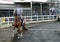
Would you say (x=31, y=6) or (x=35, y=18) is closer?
(x=35, y=18)

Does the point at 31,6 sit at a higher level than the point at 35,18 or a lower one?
higher

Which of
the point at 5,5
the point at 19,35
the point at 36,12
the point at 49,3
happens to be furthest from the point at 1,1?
the point at 19,35

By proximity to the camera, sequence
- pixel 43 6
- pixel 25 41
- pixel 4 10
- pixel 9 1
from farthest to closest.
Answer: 1. pixel 43 6
2. pixel 9 1
3. pixel 4 10
4. pixel 25 41

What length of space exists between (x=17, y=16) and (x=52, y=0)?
40.9 meters

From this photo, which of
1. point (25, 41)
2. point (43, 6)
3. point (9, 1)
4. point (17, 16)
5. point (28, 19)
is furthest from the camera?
point (43, 6)

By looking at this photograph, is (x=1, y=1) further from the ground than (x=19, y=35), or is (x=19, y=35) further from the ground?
(x=1, y=1)

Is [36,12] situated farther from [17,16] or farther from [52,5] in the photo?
[17,16]

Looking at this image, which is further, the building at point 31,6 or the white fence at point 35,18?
the building at point 31,6

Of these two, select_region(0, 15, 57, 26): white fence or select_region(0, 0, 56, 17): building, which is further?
select_region(0, 0, 56, 17): building

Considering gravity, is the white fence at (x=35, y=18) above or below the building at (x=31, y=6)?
below

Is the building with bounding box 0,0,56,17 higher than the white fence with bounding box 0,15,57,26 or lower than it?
higher

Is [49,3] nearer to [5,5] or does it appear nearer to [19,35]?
[5,5]

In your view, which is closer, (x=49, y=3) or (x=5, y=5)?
(x=5, y=5)

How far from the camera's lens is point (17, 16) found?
1518 centimetres
